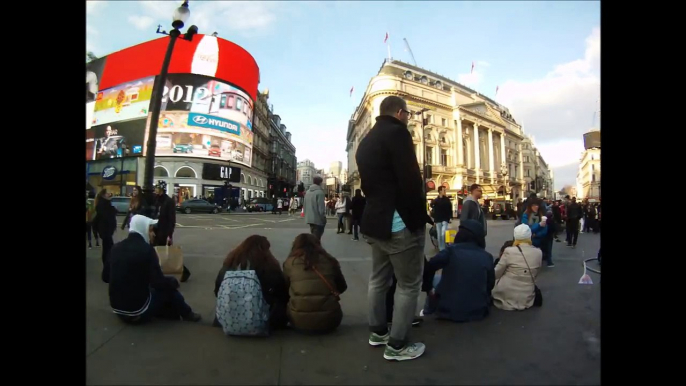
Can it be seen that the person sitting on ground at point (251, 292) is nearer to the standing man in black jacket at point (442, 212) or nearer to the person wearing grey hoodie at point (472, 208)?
the person wearing grey hoodie at point (472, 208)

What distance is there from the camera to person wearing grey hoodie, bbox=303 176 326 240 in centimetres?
606

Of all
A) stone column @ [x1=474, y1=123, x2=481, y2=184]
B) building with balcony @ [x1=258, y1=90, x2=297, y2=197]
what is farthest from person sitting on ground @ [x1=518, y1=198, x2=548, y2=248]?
building with balcony @ [x1=258, y1=90, x2=297, y2=197]

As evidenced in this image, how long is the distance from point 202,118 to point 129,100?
676mm

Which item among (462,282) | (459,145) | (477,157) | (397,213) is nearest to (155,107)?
(397,213)

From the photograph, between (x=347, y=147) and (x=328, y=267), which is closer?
(x=328, y=267)

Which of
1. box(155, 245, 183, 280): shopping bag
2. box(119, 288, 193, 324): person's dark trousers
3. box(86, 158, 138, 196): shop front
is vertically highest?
box(86, 158, 138, 196): shop front

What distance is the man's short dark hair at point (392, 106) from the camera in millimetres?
2541

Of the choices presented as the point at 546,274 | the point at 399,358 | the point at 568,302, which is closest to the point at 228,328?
the point at 399,358

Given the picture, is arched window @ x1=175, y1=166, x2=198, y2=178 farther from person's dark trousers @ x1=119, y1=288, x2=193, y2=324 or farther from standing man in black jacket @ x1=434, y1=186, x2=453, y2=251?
standing man in black jacket @ x1=434, y1=186, x2=453, y2=251

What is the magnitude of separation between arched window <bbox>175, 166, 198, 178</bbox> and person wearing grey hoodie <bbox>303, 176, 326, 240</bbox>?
103 inches

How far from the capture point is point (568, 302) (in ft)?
12.6

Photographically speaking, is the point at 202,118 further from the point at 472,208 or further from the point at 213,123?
the point at 472,208
